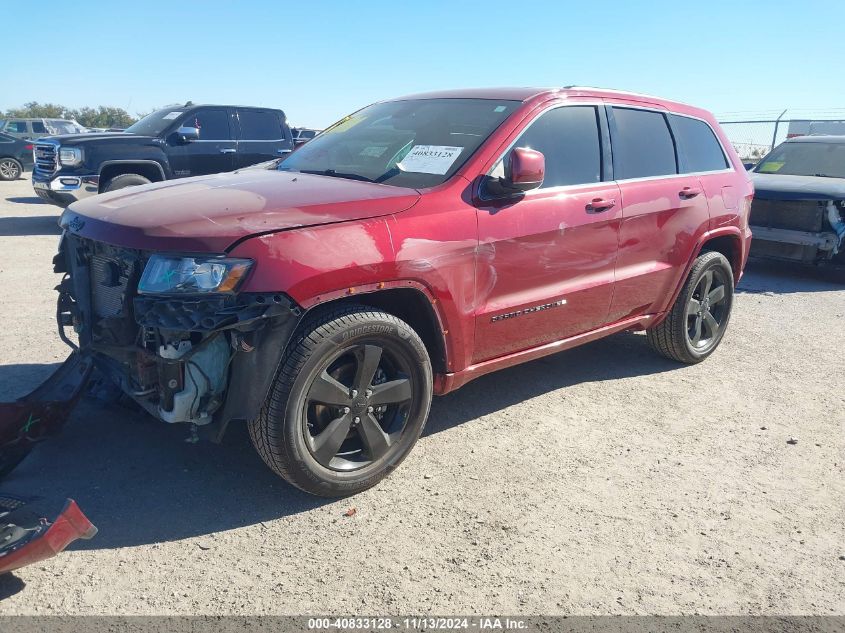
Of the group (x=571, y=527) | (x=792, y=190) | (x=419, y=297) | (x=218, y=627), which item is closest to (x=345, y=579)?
(x=218, y=627)

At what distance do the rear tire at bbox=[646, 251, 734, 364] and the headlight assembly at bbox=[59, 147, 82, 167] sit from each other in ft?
27.7

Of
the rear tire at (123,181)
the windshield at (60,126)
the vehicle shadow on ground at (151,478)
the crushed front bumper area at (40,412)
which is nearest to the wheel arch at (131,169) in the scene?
the rear tire at (123,181)

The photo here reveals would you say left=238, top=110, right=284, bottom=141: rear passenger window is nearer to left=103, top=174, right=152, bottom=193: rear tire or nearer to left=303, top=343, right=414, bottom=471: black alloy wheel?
left=103, top=174, right=152, bottom=193: rear tire

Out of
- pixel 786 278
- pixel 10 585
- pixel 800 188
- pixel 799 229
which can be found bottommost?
pixel 786 278

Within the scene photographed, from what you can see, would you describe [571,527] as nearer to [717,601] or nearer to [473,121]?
[717,601]

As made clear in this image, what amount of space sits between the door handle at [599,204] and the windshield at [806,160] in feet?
22.4

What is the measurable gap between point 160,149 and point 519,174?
27.8 feet

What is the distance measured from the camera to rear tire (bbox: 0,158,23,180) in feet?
65.7

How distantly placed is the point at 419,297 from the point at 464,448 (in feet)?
3.19

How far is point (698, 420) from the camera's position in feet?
14.5

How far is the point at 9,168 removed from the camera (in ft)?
A: 66.2

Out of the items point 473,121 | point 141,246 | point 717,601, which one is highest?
point 473,121

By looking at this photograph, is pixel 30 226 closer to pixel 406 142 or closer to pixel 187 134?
pixel 187 134

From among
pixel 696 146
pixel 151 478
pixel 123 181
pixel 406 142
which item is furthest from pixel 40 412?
pixel 123 181
